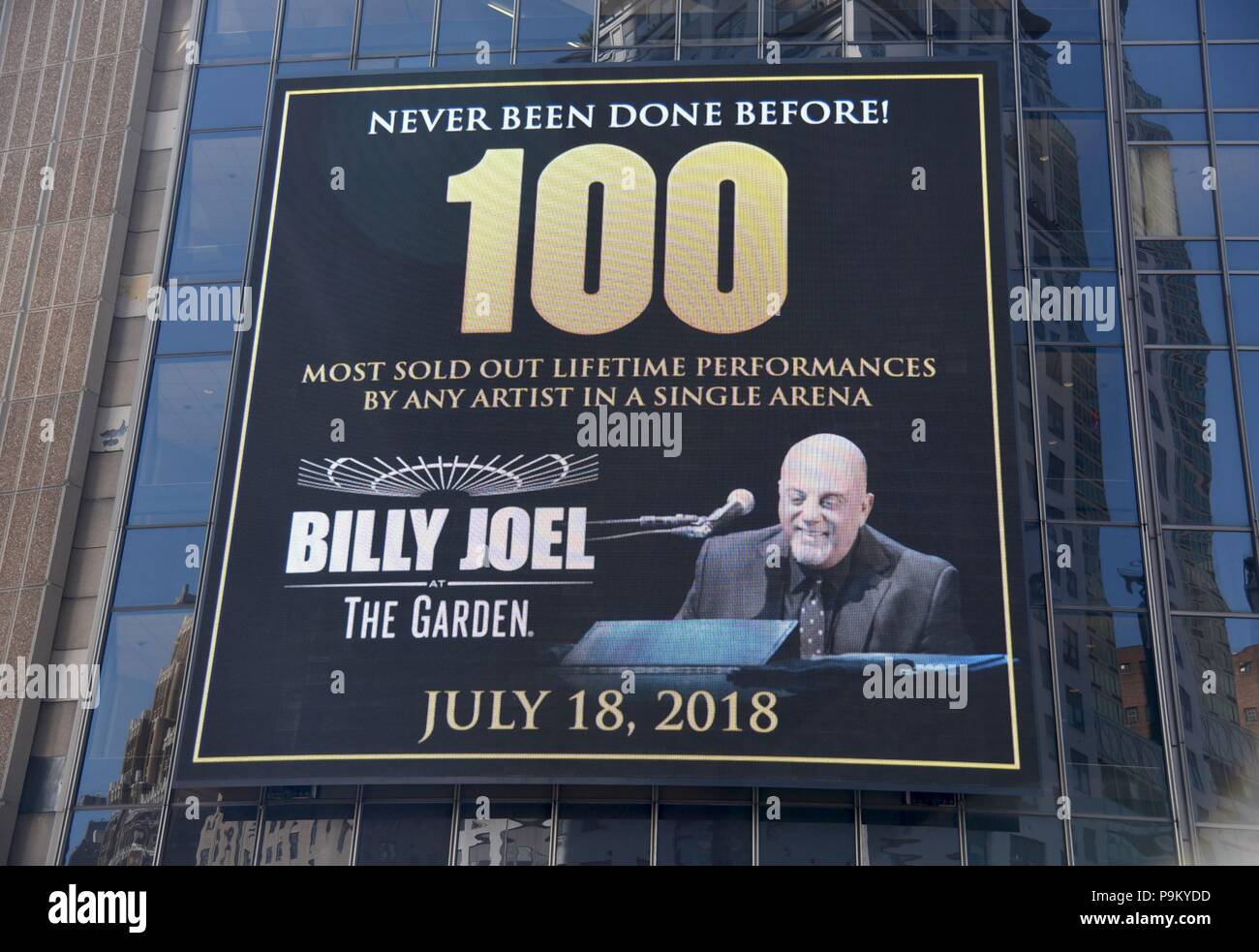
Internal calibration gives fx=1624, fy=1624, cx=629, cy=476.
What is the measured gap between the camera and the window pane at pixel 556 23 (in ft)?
80.8

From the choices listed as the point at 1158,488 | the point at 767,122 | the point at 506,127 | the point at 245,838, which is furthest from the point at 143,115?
the point at 1158,488

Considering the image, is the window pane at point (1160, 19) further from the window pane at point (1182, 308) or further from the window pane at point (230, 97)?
the window pane at point (230, 97)

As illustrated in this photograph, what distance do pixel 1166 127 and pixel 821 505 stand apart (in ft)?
27.1

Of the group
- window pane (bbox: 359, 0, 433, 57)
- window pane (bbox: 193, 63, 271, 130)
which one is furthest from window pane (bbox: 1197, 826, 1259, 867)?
window pane (bbox: 193, 63, 271, 130)

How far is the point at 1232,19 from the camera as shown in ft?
80.7

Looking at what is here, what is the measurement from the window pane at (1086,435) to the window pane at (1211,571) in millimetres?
844

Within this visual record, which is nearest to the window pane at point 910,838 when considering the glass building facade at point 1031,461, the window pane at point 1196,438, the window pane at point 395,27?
the glass building facade at point 1031,461

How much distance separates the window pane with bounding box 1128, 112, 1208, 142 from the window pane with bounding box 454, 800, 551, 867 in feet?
42.9

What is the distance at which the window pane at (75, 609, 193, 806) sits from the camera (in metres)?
21.5

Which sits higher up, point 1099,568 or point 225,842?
point 1099,568

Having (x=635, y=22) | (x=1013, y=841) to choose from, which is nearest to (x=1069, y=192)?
(x=635, y=22)

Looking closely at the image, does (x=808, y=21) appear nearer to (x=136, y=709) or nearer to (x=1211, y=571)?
(x=1211, y=571)

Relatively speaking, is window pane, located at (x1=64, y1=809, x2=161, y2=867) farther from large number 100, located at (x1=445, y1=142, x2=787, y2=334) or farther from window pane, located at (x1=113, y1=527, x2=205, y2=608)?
large number 100, located at (x1=445, y1=142, x2=787, y2=334)

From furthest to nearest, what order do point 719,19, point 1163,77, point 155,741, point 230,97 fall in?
point 230,97 < point 719,19 < point 1163,77 < point 155,741
